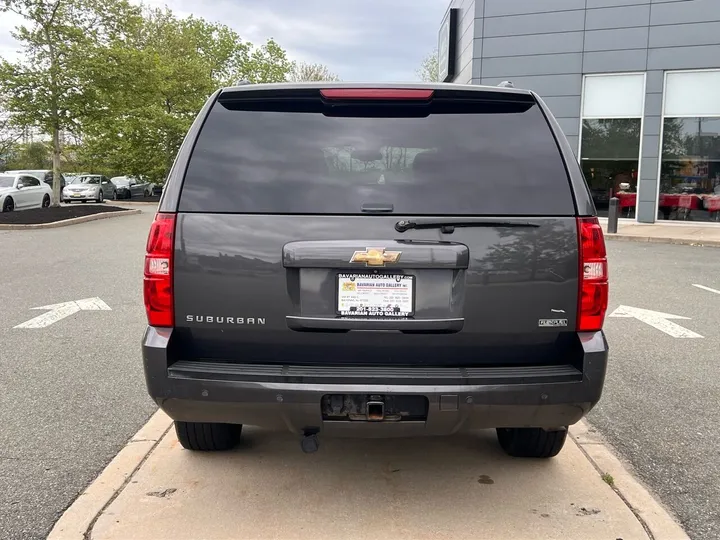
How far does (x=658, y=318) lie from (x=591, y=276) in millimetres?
5309

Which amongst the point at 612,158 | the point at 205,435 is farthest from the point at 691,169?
the point at 205,435

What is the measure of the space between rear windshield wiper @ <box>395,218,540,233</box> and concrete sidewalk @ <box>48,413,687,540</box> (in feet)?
4.47

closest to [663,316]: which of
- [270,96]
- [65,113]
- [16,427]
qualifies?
[270,96]

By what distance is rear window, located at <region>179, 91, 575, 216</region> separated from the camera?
264 cm

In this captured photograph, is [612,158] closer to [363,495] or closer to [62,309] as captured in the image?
[62,309]

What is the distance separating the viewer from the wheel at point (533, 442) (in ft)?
11.2

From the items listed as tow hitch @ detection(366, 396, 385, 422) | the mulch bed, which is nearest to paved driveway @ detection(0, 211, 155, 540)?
tow hitch @ detection(366, 396, 385, 422)

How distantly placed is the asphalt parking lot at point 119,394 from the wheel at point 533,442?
0.49 meters

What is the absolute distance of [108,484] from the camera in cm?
321

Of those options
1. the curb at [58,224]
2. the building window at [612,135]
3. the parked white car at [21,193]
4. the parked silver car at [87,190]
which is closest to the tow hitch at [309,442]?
the curb at [58,224]

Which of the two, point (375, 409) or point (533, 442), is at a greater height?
point (375, 409)

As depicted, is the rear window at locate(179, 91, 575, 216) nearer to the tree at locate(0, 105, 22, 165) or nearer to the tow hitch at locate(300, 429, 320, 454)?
the tow hitch at locate(300, 429, 320, 454)

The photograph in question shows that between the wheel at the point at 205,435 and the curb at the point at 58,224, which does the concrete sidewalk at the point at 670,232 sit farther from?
the curb at the point at 58,224

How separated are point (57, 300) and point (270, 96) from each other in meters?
6.43
